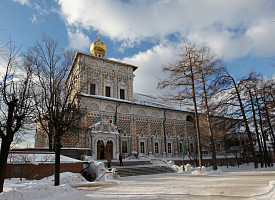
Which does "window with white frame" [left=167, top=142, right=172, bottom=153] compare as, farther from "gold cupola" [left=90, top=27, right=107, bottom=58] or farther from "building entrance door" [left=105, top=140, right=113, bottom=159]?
"gold cupola" [left=90, top=27, right=107, bottom=58]

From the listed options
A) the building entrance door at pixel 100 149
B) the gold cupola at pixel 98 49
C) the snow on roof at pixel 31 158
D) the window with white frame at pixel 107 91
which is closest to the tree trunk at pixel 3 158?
the snow on roof at pixel 31 158

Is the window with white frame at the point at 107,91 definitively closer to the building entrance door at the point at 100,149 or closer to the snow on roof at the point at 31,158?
the building entrance door at the point at 100,149

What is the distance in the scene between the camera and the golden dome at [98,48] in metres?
26.1

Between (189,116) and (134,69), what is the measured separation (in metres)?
10.4

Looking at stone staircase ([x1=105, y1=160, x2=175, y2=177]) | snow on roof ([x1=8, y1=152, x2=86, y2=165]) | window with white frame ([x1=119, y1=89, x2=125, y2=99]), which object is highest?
window with white frame ([x1=119, y1=89, x2=125, y2=99])

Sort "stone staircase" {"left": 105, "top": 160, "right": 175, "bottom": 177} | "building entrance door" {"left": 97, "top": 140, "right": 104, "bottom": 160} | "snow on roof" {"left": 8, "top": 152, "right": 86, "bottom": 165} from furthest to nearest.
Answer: "building entrance door" {"left": 97, "top": 140, "right": 104, "bottom": 160}, "stone staircase" {"left": 105, "top": 160, "right": 175, "bottom": 177}, "snow on roof" {"left": 8, "top": 152, "right": 86, "bottom": 165}

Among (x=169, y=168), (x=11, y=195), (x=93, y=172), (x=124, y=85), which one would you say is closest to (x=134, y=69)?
(x=124, y=85)

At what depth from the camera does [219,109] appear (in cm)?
1598

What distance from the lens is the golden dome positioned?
26.1 m

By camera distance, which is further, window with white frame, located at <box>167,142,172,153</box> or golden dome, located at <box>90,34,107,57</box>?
window with white frame, located at <box>167,142,172,153</box>

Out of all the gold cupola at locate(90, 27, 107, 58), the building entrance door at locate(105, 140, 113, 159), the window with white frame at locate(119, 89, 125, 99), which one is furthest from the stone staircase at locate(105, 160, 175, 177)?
the gold cupola at locate(90, 27, 107, 58)

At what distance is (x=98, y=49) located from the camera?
26.2m

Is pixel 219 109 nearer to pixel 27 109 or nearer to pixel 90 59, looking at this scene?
pixel 27 109

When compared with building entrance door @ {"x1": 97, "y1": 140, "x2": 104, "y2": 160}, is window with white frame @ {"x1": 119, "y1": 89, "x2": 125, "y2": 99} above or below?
above
